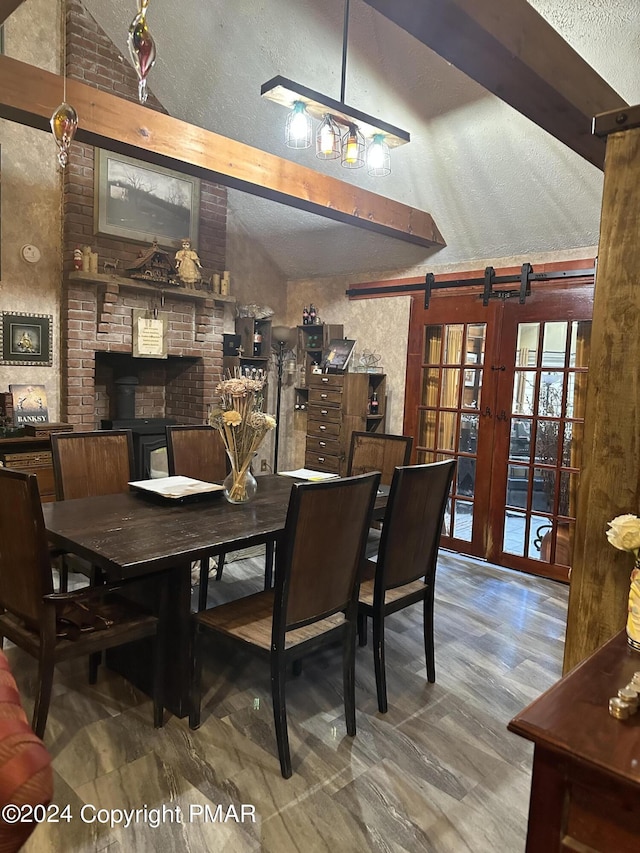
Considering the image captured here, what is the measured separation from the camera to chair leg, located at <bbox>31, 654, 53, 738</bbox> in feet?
6.11

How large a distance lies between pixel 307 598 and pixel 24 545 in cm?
94

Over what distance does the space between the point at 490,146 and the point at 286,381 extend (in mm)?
2972

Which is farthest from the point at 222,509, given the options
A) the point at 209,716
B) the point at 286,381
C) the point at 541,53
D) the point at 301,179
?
the point at 286,381

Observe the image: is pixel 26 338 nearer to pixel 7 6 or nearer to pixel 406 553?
pixel 7 6

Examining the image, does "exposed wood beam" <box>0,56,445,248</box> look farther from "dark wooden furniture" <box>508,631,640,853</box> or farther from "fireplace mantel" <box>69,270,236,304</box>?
"dark wooden furniture" <box>508,631,640,853</box>

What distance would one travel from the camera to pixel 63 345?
171 inches

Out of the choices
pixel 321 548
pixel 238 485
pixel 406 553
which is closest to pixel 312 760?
pixel 321 548

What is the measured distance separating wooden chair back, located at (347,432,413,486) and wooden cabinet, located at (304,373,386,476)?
4.15 ft

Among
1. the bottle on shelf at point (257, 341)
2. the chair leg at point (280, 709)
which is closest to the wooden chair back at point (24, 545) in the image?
the chair leg at point (280, 709)

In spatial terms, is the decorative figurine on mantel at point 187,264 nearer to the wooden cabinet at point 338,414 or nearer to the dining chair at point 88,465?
the wooden cabinet at point 338,414

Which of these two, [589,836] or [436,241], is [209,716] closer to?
[589,836]

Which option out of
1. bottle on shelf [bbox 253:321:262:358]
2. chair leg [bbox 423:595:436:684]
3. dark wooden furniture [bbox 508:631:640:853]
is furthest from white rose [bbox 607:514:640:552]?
bottle on shelf [bbox 253:321:262:358]

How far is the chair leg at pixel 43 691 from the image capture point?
186 cm

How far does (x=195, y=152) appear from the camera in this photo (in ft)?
10.6
